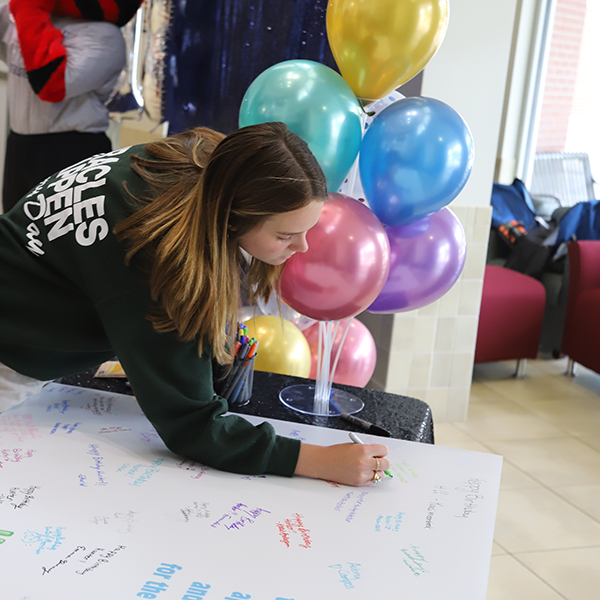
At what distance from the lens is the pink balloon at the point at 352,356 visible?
1.80 m

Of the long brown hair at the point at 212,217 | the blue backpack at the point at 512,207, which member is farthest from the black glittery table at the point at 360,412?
the blue backpack at the point at 512,207

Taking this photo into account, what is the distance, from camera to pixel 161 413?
0.92 metres

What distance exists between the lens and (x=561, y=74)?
4.57 meters

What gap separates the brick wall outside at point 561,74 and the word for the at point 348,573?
14.3 feet

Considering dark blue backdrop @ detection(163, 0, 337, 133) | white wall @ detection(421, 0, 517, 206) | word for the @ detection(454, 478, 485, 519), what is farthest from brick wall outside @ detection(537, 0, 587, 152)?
word for the @ detection(454, 478, 485, 519)

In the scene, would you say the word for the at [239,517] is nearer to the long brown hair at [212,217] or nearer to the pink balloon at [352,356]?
the long brown hair at [212,217]

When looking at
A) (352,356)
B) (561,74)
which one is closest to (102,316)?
(352,356)

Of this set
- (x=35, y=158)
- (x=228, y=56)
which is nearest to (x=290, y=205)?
(x=228, y=56)

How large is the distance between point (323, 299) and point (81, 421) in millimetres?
477

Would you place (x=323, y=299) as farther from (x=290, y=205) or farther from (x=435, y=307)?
(x=435, y=307)

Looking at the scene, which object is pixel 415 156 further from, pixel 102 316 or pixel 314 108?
pixel 102 316

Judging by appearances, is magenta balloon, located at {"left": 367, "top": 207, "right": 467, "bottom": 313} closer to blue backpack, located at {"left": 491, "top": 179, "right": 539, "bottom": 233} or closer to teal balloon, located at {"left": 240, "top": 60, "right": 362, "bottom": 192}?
teal balloon, located at {"left": 240, "top": 60, "right": 362, "bottom": 192}

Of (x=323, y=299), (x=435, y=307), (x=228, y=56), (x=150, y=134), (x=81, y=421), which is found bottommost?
(x=435, y=307)

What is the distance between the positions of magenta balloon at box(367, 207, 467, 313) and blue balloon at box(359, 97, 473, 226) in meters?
0.09
